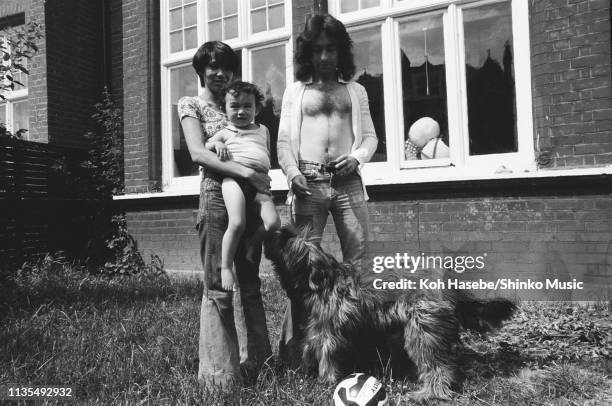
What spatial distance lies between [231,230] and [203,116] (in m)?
0.70

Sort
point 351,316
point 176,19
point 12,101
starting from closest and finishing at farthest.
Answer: point 351,316 < point 176,19 < point 12,101

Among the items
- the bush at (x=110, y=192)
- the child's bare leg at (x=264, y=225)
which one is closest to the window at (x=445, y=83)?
the child's bare leg at (x=264, y=225)

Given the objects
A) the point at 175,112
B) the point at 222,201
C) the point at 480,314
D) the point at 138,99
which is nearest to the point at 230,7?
the point at 175,112

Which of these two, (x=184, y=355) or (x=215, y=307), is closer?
(x=215, y=307)

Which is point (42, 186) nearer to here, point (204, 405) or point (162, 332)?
point (162, 332)

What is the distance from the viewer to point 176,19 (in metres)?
7.13

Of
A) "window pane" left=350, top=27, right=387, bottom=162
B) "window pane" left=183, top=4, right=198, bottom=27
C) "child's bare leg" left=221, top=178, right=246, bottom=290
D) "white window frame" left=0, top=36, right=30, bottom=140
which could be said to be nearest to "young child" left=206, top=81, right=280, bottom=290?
"child's bare leg" left=221, top=178, right=246, bottom=290

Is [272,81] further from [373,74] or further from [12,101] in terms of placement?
[12,101]

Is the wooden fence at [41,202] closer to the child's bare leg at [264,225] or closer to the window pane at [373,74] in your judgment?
the window pane at [373,74]

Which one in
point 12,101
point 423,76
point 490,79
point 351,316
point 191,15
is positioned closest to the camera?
point 351,316

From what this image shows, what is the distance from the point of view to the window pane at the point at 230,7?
6723mm

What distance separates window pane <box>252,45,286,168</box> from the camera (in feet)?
21.3

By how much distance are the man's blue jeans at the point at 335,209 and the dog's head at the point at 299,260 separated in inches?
15.1

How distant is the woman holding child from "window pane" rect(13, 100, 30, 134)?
311 inches
